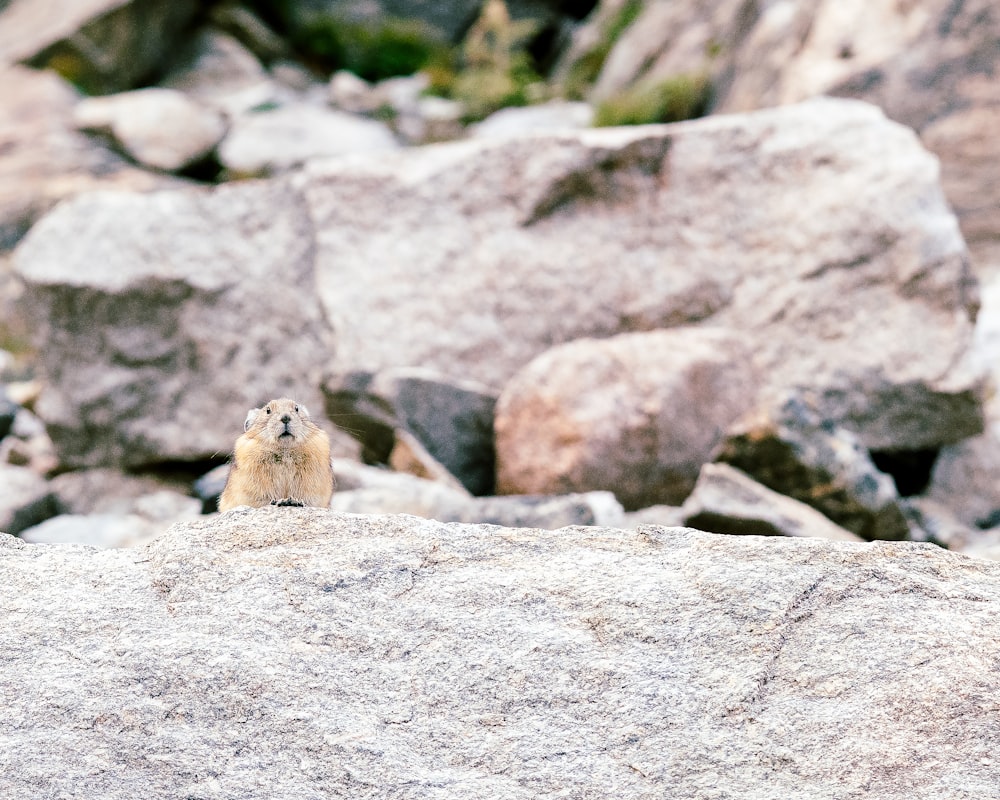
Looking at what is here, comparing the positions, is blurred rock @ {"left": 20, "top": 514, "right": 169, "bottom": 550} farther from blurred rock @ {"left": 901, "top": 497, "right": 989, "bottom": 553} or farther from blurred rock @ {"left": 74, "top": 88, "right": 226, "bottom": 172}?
blurred rock @ {"left": 74, "top": 88, "right": 226, "bottom": 172}

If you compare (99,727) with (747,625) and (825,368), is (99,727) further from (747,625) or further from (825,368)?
(825,368)

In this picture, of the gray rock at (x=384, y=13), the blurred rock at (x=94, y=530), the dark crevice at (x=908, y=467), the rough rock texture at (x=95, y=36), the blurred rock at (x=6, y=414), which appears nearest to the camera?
the blurred rock at (x=94, y=530)

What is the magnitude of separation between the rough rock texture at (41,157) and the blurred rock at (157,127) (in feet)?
1.06

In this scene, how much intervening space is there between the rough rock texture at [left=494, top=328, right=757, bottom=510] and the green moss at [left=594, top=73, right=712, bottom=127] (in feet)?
28.2

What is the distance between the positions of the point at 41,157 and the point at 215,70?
16.6 ft

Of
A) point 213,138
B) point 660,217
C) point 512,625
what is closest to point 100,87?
point 213,138

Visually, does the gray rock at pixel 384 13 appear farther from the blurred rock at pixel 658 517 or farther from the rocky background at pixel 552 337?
the blurred rock at pixel 658 517

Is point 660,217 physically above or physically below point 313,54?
→ above

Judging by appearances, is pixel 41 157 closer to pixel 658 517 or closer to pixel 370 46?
pixel 370 46

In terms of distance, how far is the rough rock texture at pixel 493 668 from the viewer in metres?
3.89

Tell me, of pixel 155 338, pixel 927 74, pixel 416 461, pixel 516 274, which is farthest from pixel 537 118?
pixel 416 461

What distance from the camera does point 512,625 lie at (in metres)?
4.45

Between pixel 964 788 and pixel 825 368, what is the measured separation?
8035 mm

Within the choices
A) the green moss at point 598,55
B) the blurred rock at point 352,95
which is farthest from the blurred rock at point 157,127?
the green moss at point 598,55
